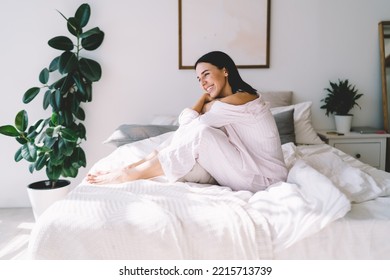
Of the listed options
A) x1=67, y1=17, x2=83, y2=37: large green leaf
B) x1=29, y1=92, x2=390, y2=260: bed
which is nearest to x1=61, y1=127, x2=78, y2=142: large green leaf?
x1=67, y1=17, x2=83, y2=37: large green leaf

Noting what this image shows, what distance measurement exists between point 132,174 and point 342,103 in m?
1.96

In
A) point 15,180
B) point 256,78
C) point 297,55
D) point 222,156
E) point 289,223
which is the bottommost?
point 15,180

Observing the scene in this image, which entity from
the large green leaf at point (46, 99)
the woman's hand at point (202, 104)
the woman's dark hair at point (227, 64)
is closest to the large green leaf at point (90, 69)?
the large green leaf at point (46, 99)

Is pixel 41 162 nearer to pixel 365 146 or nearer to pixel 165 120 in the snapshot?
pixel 165 120

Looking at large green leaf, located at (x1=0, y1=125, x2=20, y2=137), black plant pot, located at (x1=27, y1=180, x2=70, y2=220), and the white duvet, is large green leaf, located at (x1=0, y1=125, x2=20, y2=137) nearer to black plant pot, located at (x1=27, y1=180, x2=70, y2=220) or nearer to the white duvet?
black plant pot, located at (x1=27, y1=180, x2=70, y2=220)

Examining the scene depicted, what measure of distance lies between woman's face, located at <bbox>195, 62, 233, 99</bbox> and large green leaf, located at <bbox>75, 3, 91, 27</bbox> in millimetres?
1450

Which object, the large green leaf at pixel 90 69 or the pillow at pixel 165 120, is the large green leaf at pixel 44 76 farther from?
the pillow at pixel 165 120

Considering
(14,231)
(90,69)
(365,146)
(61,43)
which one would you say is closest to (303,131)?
(365,146)

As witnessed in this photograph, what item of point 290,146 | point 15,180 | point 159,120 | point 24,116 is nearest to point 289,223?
point 290,146

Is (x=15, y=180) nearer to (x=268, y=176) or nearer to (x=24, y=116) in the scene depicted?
(x=24, y=116)

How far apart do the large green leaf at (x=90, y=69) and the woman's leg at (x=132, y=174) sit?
1.30m

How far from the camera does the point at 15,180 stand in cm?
295

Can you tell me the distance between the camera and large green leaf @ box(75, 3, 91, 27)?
2.63 m

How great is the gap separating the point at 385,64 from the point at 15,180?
345cm
